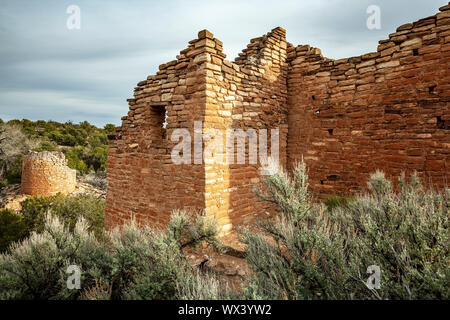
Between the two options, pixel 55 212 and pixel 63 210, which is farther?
pixel 63 210

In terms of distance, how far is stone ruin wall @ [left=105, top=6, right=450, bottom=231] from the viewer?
13.5ft

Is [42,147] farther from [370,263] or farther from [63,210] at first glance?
[370,263]

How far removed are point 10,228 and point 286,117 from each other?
11.3 metres

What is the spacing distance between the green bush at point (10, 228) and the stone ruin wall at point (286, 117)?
6.36 metres

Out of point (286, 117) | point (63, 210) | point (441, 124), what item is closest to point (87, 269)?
point (286, 117)

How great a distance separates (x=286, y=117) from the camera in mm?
5883

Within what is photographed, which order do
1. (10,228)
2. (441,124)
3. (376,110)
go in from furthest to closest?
1. (10,228)
2. (376,110)
3. (441,124)

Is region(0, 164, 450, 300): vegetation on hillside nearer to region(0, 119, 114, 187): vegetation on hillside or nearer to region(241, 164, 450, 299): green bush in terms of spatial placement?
region(241, 164, 450, 299): green bush

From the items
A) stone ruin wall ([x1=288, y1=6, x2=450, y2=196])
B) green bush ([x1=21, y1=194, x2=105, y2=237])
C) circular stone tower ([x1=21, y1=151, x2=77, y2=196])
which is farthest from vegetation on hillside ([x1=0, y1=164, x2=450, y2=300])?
circular stone tower ([x1=21, y1=151, x2=77, y2=196])

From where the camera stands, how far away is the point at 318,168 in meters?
5.46

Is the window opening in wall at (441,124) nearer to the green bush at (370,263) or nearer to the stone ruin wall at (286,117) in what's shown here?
the stone ruin wall at (286,117)

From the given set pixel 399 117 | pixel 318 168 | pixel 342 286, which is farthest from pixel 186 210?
pixel 399 117

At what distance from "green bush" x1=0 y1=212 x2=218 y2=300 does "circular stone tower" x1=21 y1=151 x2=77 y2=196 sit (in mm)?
13931
